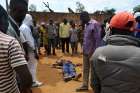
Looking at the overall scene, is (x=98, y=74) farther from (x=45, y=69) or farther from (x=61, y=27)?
(x=61, y=27)

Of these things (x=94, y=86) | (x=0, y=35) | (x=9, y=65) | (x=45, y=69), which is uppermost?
(x=0, y=35)

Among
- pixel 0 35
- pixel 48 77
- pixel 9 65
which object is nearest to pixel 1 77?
pixel 9 65

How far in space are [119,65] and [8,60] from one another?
935 mm

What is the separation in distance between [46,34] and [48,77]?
7945 millimetres

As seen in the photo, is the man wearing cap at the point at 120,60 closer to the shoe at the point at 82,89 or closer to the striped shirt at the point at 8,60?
the striped shirt at the point at 8,60

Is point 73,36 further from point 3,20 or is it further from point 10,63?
point 10,63

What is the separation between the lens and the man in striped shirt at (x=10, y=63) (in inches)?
142

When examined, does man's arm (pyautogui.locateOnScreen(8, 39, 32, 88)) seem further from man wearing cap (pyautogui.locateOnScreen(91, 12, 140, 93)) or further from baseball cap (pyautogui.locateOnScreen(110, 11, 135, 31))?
baseball cap (pyautogui.locateOnScreen(110, 11, 135, 31))

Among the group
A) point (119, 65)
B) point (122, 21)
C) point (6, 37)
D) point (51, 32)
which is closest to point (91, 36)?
point (122, 21)

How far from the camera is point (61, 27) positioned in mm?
21688

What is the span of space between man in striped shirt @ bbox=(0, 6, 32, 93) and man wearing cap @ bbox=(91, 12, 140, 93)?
647 millimetres

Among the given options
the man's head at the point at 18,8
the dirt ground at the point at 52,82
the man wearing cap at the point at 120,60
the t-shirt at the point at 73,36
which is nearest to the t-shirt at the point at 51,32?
the t-shirt at the point at 73,36

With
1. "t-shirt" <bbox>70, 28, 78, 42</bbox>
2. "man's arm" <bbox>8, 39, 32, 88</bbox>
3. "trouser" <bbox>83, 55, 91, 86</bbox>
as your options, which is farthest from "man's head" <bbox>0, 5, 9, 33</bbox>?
"t-shirt" <bbox>70, 28, 78, 42</bbox>

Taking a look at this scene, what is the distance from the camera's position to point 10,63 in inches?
143
